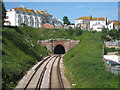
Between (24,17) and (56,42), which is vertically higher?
(24,17)

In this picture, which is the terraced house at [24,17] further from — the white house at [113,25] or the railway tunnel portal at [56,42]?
the white house at [113,25]

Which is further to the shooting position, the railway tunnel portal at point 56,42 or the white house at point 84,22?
the white house at point 84,22

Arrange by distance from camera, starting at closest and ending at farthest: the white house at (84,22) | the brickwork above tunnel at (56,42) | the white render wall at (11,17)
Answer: the brickwork above tunnel at (56,42) → the white render wall at (11,17) → the white house at (84,22)

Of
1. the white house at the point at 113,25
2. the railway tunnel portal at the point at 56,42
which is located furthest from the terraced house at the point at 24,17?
the white house at the point at 113,25

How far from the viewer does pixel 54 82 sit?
1839 centimetres

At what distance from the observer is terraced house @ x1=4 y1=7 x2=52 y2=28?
7403 cm

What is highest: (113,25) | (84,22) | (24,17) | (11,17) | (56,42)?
(24,17)

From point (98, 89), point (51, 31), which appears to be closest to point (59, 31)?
point (51, 31)

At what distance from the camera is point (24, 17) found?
7862 centimetres

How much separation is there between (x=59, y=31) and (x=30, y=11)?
27.5 meters

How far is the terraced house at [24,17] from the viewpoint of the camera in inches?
2915

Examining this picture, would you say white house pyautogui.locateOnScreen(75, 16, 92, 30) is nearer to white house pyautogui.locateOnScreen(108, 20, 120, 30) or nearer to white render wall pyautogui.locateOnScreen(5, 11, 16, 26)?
white house pyautogui.locateOnScreen(108, 20, 120, 30)

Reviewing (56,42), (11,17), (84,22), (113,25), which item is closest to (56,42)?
(56,42)

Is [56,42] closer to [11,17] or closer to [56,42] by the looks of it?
[56,42]
